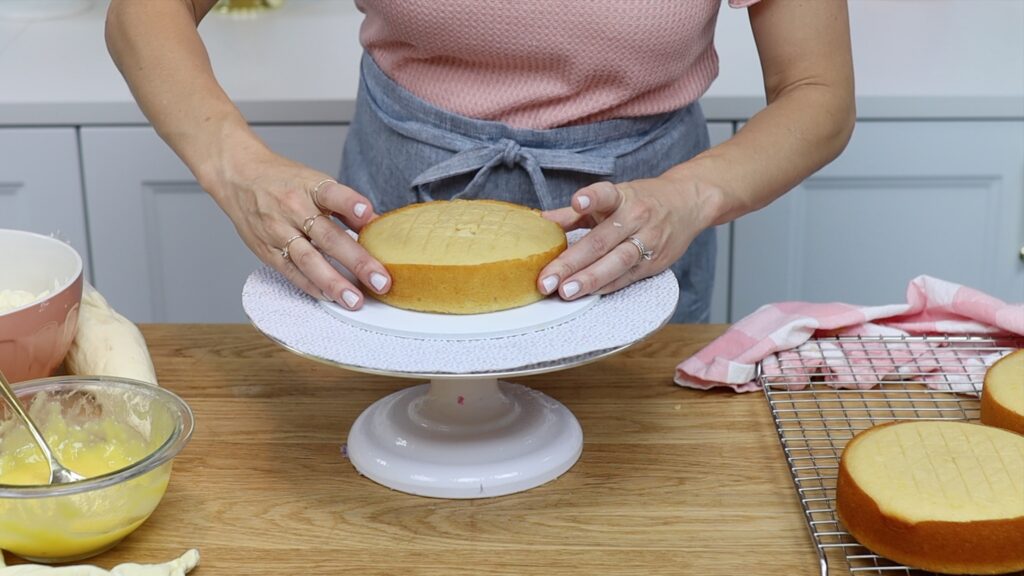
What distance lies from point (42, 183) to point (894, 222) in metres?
1.28

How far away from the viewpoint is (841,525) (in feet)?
2.77

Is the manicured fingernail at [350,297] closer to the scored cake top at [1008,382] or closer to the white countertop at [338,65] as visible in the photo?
the scored cake top at [1008,382]

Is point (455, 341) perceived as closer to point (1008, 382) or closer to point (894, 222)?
point (1008, 382)

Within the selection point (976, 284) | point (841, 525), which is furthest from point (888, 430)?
point (976, 284)

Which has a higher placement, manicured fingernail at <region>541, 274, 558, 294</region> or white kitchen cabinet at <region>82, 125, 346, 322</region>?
manicured fingernail at <region>541, 274, 558, 294</region>

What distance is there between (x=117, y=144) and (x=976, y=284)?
131 centimetres

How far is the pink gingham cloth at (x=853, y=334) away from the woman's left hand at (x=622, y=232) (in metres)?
0.12

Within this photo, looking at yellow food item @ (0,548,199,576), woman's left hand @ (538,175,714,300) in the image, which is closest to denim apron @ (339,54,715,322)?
woman's left hand @ (538,175,714,300)

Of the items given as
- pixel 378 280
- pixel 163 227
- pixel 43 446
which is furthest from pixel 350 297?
pixel 163 227

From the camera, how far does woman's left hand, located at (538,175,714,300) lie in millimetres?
915

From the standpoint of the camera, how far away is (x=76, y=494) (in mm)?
780

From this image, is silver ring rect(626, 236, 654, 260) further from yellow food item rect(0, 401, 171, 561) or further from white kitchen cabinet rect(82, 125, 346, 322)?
white kitchen cabinet rect(82, 125, 346, 322)

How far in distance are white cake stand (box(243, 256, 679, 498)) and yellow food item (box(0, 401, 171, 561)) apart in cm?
13

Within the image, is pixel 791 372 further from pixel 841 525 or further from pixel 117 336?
pixel 117 336
